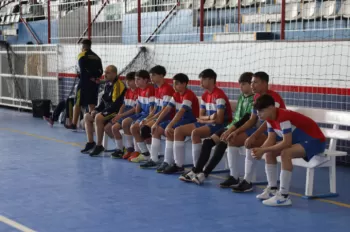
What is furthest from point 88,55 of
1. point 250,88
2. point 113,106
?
point 250,88

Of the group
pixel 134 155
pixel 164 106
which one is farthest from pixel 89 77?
pixel 164 106

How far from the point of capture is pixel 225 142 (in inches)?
284

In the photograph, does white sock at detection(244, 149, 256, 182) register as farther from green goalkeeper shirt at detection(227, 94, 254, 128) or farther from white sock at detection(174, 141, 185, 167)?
white sock at detection(174, 141, 185, 167)

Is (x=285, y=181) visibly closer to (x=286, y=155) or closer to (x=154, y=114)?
(x=286, y=155)

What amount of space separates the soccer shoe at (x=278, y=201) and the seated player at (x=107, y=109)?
12.4 feet

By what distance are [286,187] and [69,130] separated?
6905 millimetres

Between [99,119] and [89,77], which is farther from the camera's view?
[89,77]

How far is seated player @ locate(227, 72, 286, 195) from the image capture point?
22.2 feet

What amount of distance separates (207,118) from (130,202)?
1828mm

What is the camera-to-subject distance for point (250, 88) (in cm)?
722

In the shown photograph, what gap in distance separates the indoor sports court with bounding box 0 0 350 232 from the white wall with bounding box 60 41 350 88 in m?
0.02

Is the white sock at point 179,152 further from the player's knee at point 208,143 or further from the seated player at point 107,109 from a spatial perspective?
the seated player at point 107,109

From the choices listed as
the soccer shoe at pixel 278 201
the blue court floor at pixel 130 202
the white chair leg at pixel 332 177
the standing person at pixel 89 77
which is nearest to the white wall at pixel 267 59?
the standing person at pixel 89 77

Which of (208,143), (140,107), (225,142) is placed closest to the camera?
(225,142)
